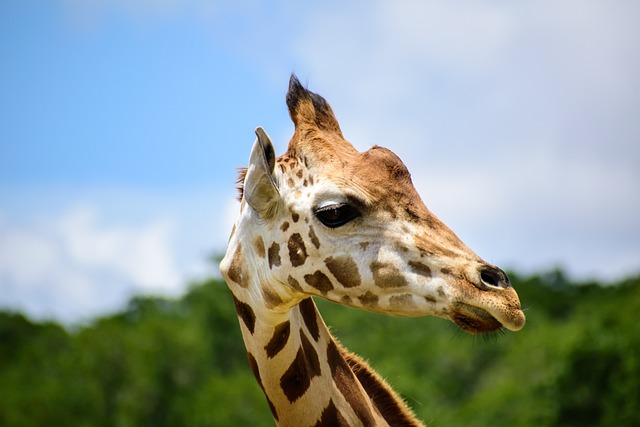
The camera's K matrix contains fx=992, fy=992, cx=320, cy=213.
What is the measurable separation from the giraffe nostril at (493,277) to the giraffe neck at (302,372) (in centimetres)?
163

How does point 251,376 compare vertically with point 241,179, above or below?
above

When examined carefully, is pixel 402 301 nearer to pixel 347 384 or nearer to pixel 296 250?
pixel 296 250

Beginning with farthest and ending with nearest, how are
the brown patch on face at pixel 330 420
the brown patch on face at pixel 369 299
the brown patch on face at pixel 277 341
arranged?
1. the brown patch on face at pixel 277 341
2. the brown patch on face at pixel 330 420
3. the brown patch on face at pixel 369 299

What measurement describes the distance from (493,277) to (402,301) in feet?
2.28

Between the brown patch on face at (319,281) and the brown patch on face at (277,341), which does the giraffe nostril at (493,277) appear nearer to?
the brown patch on face at (319,281)

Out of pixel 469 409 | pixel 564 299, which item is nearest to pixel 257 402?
pixel 469 409

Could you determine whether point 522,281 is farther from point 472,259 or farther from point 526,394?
point 472,259

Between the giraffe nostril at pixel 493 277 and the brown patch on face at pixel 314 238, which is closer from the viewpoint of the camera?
the giraffe nostril at pixel 493 277

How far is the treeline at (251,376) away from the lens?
139ft

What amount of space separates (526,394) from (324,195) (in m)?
51.3

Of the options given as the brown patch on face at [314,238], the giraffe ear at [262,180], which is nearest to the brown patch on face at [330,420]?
the brown patch on face at [314,238]

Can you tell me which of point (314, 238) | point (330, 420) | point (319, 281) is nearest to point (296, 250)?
point (314, 238)

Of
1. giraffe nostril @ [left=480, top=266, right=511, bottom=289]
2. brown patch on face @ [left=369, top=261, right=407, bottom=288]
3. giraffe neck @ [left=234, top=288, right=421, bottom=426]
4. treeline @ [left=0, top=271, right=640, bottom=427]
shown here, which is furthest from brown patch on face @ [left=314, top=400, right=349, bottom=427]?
treeline @ [left=0, top=271, right=640, bottom=427]

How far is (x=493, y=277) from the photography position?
6.59 meters
